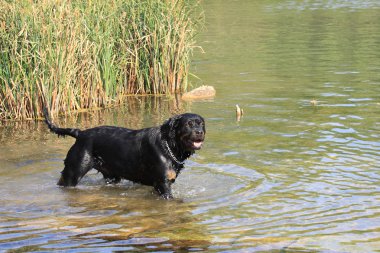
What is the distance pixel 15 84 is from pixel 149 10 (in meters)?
3.81

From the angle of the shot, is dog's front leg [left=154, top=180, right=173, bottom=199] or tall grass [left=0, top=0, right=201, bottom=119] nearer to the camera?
dog's front leg [left=154, top=180, right=173, bottom=199]

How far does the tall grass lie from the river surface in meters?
0.48

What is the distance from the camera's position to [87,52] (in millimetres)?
14273

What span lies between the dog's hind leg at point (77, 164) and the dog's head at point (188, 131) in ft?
4.06

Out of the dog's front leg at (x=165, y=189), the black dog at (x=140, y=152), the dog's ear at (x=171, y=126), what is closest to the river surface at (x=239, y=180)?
the dog's front leg at (x=165, y=189)

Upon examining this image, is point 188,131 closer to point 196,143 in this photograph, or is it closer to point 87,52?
point 196,143

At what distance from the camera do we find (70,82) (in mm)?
14211

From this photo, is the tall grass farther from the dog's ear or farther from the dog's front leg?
the dog's front leg

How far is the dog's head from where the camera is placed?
8969mm

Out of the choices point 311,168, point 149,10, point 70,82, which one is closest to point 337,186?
point 311,168

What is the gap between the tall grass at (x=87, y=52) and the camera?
1353 centimetres

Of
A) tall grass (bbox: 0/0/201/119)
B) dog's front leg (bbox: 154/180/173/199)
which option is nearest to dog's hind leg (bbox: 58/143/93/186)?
dog's front leg (bbox: 154/180/173/199)

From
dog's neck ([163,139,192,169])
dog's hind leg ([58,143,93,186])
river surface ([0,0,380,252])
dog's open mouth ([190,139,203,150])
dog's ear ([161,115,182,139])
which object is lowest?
river surface ([0,0,380,252])

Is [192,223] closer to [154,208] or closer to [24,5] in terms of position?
[154,208]
